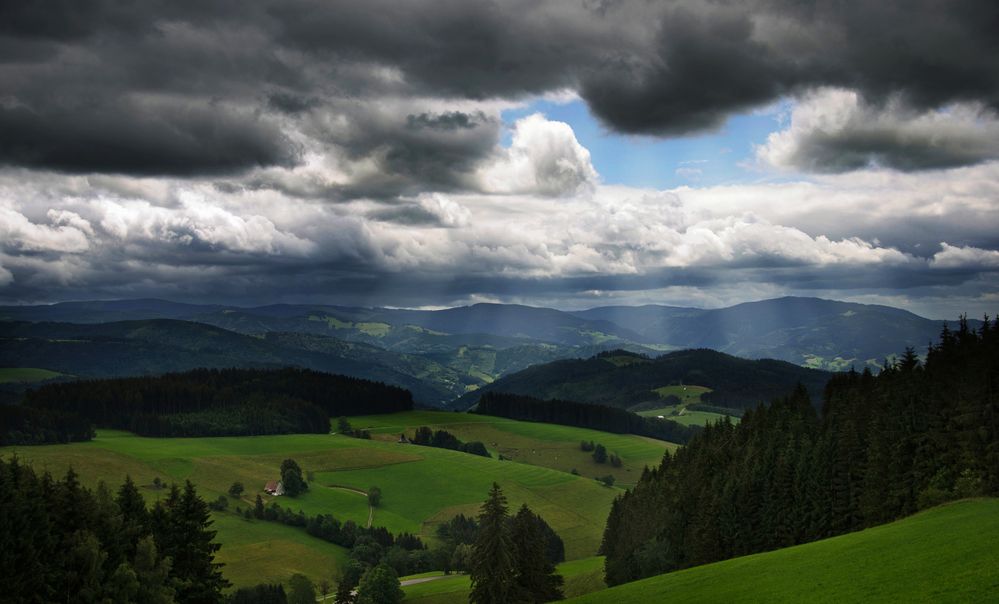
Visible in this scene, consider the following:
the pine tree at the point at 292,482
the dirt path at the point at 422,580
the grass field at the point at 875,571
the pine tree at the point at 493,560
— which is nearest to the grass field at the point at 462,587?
the dirt path at the point at 422,580

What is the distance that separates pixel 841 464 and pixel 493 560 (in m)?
37.2

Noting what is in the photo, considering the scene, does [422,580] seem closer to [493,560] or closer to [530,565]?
[530,565]

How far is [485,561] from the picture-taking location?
64312mm

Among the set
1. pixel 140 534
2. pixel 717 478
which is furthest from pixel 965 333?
pixel 140 534

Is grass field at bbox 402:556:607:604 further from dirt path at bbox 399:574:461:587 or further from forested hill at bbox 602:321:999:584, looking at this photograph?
forested hill at bbox 602:321:999:584

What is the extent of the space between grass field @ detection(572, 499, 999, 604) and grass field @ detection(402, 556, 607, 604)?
38.8 m

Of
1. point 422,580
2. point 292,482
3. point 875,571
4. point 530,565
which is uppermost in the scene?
point 875,571

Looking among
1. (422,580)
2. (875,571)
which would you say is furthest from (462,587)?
(875,571)

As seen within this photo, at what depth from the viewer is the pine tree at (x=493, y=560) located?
63.7 metres

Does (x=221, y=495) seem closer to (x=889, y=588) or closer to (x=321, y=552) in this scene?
(x=321, y=552)

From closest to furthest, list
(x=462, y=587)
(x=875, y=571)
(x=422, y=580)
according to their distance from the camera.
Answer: (x=875, y=571), (x=462, y=587), (x=422, y=580)

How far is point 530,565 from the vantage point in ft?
225

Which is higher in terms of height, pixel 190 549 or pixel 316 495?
pixel 190 549

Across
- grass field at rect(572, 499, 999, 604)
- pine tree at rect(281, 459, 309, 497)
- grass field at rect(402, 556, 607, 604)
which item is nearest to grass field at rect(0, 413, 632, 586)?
pine tree at rect(281, 459, 309, 497)
